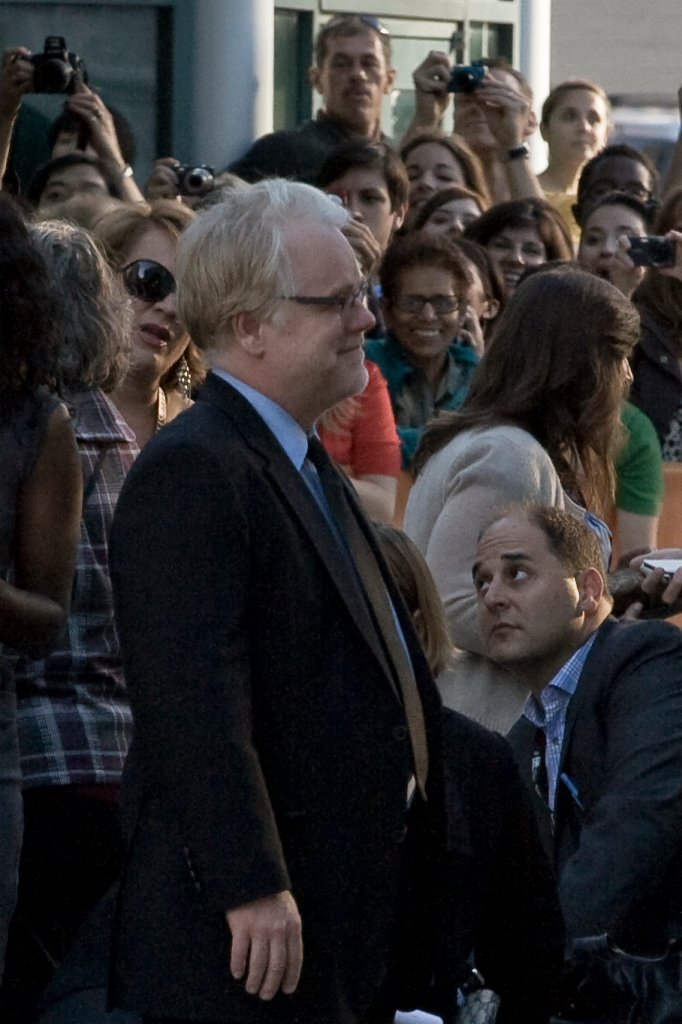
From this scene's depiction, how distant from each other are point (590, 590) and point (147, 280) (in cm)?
108

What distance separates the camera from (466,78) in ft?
24.4

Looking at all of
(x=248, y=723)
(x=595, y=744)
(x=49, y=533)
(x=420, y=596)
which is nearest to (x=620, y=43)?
(x=595, y=744)

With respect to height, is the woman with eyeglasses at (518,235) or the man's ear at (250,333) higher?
the man's ear at (250,333)

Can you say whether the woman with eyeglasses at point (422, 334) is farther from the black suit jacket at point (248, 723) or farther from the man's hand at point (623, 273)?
the black suit jacket at point (248, 723)

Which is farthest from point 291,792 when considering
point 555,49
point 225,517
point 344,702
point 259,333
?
point 555,49

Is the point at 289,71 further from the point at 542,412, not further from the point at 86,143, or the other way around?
the point at 542,412

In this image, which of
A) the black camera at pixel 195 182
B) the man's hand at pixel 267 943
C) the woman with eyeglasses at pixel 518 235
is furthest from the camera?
the woman with eyeglasses at pixel 518 235

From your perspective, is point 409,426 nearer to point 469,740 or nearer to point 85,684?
point 85,684

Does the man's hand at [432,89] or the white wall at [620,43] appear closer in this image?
the man's hand at [432,89]

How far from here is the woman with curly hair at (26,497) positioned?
9.66ft

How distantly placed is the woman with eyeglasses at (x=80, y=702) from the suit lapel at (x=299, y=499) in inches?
26.5

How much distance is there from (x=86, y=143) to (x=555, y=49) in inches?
489

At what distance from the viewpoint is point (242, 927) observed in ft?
8.06

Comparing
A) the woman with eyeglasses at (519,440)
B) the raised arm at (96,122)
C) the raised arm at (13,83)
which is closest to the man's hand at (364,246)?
the woman with eyeglasses at (519,440)
